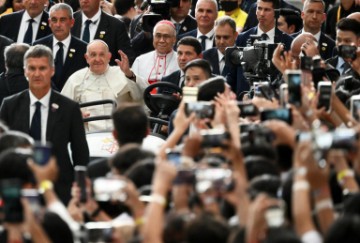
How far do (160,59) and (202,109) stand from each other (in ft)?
21.6

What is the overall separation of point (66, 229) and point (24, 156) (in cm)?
62

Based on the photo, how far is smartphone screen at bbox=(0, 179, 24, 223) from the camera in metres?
8.65

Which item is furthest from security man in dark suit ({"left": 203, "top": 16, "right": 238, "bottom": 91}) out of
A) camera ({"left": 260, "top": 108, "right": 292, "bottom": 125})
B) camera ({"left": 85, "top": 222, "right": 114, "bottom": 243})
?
camera ({"left": 85, "top": 222, "right": 114, "bottom": 243})

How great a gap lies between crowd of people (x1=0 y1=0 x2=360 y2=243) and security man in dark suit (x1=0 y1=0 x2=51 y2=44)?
0.02 metres

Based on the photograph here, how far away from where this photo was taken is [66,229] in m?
9.40

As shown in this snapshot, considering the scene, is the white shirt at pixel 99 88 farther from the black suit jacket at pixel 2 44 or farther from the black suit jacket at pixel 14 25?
the black suit jacket at pixel 14 25

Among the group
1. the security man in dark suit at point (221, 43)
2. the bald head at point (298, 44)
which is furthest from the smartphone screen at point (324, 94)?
the security man in dark suit at point (221, 43)

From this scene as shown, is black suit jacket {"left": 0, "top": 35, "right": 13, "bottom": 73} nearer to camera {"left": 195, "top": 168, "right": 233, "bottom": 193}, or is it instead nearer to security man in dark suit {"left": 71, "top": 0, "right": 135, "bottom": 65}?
security man in dark suit {"left": 71, "top": 0, "right": 135, "bottom": 65}

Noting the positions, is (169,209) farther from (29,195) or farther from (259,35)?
(259,35)

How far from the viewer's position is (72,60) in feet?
58.1

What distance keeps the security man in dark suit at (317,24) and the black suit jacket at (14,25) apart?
10.1 ft

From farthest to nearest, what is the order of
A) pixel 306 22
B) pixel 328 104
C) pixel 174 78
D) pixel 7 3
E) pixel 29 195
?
pixel 7 3 → pixel 306 22 → pixel 174 78 → pixel 328 104 → pixel 29 195

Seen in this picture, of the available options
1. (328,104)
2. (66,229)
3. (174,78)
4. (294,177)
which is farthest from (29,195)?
(174,78)

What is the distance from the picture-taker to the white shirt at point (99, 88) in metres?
16.6
